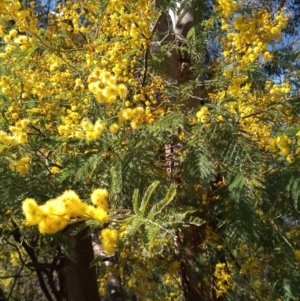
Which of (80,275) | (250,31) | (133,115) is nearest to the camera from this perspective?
(133,115)

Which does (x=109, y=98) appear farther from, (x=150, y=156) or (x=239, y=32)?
(x=239, y=32)

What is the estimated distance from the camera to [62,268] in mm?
4492

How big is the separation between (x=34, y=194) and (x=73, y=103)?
0.76 meters

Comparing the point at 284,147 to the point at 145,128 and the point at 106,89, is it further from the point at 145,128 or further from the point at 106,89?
the point at 106,89

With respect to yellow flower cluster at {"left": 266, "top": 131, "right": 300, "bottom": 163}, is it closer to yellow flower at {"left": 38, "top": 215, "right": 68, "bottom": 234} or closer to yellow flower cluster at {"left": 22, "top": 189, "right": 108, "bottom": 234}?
yellow flower cluster at {"left": 22, "top": 189, "right": 108, "bottom": 234}

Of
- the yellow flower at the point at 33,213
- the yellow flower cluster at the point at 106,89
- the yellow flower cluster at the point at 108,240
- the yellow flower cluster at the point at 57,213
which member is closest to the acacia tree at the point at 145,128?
the yellow flower cluster at the point at 106,89

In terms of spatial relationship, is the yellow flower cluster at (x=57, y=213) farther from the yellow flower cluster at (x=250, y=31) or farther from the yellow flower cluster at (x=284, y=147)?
the yellow flower cluster at (x=250, y=31)

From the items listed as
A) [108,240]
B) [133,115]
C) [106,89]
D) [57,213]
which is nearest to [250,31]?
[133,115]

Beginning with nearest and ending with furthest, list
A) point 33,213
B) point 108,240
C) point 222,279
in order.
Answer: point 33,213 < point 108,240 < point 222,279

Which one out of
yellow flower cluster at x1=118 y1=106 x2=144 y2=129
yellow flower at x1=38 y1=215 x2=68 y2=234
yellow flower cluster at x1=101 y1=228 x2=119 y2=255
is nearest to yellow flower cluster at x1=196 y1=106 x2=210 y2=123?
yellow flower cluster at x1=118 y1=106 x2=144 y2=129

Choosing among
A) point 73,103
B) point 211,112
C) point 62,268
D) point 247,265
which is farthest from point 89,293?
point 211,112

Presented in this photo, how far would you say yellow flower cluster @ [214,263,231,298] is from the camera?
4.02 metres

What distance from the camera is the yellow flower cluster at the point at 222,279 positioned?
402cm

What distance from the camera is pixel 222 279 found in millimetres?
4062
